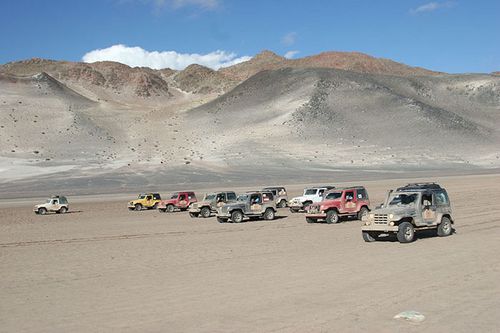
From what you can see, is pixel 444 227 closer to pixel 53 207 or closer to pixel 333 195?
pixel 333 195

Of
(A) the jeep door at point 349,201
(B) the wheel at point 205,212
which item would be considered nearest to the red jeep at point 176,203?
(B) the wheel at point 205,212

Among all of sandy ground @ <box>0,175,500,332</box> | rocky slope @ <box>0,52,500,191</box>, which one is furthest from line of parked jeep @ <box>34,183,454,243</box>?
rocky slope @ <box>0,52,500,191</box>

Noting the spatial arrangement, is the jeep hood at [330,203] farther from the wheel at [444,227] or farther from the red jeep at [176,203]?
the red jeep at [176,203]

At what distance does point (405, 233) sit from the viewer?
707 inches

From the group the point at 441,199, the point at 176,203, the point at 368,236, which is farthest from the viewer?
the point at 176,203

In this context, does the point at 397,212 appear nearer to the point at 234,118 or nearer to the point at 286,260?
the point at 286,260

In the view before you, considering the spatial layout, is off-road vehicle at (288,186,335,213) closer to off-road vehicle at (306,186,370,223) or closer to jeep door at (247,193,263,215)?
jeep door at (247,193,263,215)

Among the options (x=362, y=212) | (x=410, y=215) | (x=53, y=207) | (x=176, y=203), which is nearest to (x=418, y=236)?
(x=410, y=215)

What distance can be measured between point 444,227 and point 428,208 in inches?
37.5

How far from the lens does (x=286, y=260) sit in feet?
50.8

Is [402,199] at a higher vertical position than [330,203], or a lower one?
higher

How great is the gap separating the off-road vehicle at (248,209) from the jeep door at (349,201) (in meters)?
4.22

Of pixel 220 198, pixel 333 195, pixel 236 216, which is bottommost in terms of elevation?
pixel 236 216

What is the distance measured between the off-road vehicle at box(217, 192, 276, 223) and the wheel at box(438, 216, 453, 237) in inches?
432
